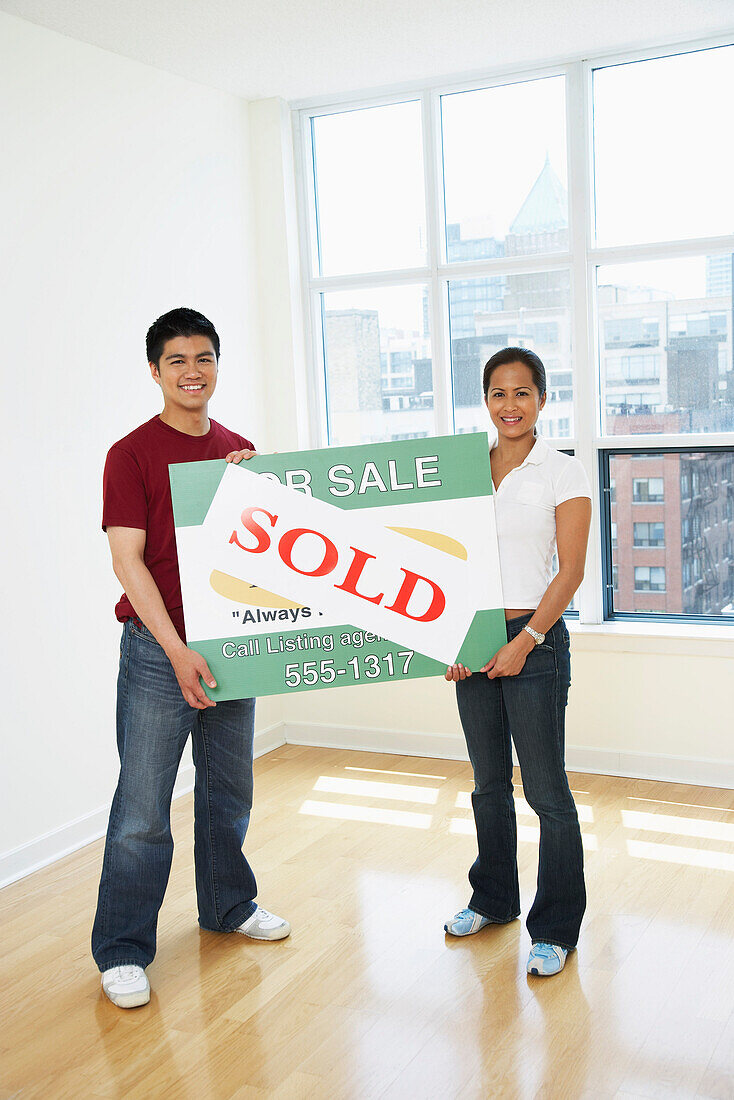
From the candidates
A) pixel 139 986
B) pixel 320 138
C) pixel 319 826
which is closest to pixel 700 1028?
pixel 139 986

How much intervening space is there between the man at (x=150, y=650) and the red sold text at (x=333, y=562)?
0.16 m

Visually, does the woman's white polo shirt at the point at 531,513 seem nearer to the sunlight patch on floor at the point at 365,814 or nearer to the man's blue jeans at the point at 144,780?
the man's blue jeans at the point at 144,780

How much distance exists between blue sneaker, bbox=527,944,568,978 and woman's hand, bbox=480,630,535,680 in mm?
697

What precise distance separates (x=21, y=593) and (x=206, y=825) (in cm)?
105

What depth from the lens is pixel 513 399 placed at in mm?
2371

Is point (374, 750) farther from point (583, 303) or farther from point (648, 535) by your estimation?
point (583, 303)

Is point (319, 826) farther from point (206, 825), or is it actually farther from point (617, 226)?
point (617, 226)

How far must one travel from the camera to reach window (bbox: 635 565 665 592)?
158 inches

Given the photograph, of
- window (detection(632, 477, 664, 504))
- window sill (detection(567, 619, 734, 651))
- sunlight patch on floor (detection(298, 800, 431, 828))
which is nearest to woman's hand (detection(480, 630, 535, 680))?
sunlight patch on floor (detection(298, 800, 431, 828))

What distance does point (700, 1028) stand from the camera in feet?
7.31

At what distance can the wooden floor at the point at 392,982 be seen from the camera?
83.5 inches

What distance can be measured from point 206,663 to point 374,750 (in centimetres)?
209

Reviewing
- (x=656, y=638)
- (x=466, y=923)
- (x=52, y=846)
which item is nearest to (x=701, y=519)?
(x=656, y=638)

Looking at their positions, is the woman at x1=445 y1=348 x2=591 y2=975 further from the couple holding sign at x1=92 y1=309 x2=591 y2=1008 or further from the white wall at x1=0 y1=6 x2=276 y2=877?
the white wall at x1=0 y1=6 x2=276 y2=877
